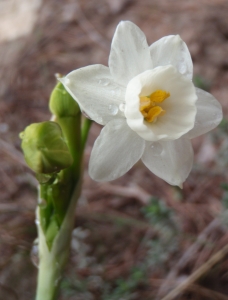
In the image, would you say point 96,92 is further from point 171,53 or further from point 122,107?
point 171,53

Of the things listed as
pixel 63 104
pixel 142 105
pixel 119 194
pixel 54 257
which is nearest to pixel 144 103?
pixel 142 105

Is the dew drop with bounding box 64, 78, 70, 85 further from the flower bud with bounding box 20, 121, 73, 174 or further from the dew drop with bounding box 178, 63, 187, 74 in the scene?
the dew drop with bounding box 178, 63, 187, 74

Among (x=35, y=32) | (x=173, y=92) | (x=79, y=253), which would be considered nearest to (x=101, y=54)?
(x=35, y=32)

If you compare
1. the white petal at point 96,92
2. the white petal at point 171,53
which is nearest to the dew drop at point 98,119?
the white petal at point 96,92

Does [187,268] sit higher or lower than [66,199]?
lower

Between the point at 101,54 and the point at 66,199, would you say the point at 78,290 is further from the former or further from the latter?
the point at 101,54
